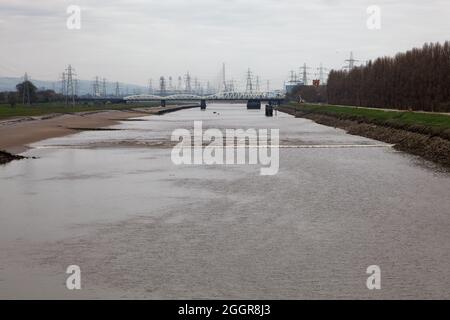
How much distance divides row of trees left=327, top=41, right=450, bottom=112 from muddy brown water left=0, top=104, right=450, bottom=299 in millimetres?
33202

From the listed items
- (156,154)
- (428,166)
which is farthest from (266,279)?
(156,154)

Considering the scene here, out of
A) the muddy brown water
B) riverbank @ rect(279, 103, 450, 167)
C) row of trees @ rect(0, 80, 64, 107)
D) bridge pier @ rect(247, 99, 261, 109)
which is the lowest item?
the muddy brown water

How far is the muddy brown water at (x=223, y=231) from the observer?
36.0 feet

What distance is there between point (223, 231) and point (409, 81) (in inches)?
2200

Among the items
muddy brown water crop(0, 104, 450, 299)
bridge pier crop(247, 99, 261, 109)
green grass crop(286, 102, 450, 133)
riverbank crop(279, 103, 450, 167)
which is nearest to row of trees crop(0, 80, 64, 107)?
bridge pier crop(247, 99, 261, 109)

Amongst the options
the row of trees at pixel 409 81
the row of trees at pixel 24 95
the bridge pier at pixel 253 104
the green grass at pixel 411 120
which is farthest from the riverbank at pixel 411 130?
the bridge pier at pixel 253 104

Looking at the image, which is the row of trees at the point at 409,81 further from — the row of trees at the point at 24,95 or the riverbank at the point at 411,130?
the row of trees at the point at 24,95

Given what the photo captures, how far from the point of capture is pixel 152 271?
1167cm

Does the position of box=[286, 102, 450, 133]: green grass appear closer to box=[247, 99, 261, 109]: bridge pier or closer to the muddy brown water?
the muddy brown water

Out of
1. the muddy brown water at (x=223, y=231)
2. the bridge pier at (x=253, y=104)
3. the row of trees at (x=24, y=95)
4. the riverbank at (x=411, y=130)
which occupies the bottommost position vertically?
the muddy brown water at (x=223, y=231)

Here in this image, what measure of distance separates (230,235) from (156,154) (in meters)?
19.7

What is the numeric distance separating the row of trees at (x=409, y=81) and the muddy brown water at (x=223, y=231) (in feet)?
109

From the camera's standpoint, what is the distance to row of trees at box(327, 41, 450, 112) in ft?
188
